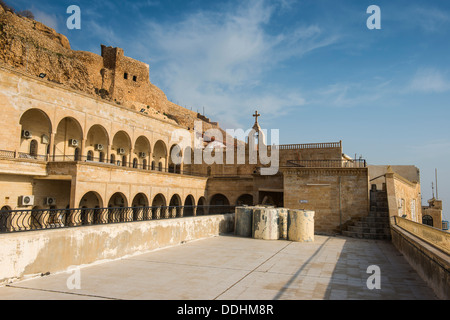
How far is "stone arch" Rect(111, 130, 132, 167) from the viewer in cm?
2805

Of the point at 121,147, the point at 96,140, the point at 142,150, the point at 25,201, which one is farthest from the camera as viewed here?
the point at 142,150

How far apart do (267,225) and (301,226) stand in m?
1.40

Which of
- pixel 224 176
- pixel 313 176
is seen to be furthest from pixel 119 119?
pixel 313 176

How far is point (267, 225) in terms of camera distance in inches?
540

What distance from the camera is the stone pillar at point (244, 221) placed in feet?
47.0

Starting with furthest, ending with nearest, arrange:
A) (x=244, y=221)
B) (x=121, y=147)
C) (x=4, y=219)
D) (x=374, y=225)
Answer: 1. (x=121, y=147)
2. (x=374, y=225)
3. (x=244, y=221)
4. (x=4, y=219)

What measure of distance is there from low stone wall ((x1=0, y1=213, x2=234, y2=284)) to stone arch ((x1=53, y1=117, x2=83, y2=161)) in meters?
14.8

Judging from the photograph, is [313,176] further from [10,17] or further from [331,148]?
[10,17]

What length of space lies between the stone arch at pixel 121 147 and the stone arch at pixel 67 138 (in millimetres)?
4038

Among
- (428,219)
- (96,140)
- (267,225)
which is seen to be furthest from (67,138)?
(428,219)

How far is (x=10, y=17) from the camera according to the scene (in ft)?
103

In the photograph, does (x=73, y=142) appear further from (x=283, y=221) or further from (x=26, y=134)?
(x=283, y=221)

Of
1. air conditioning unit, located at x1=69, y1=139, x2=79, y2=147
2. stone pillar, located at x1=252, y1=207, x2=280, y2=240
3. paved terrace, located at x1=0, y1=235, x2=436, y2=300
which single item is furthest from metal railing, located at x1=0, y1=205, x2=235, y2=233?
air conditioning unit, located at x1=69, y1=139, x2=79, y2=147

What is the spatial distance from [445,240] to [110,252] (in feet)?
26.1
